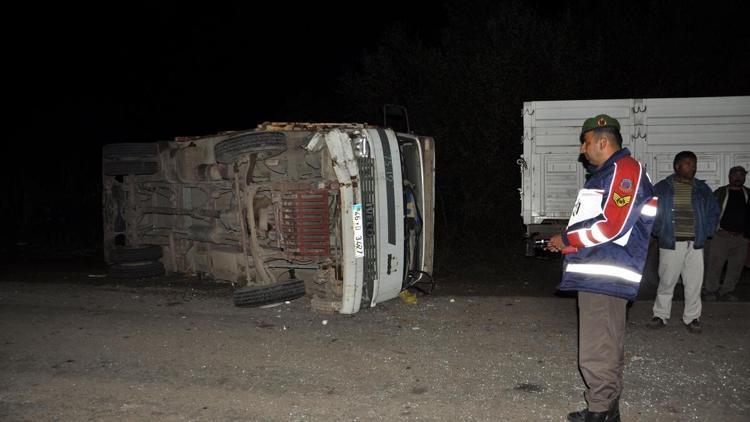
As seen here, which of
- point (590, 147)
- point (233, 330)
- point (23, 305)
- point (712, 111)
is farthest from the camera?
point (712, 111)

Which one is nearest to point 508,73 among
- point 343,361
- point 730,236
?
point 730,236

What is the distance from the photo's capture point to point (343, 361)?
16.9 feet

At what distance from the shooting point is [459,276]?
9422 millimetres

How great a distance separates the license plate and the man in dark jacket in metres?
2.75

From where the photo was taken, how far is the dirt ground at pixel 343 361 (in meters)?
4.21

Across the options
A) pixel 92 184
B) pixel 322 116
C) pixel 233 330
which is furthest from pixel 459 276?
pixel 322 116

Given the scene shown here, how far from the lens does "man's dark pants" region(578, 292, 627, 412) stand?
3666mm

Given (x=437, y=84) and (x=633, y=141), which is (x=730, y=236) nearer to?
(x=633, y=141)

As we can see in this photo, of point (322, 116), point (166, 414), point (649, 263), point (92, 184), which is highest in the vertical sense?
point (322, 116)

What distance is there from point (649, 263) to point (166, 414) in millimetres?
5837

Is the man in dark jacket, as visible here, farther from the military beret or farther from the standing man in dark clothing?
the military beret

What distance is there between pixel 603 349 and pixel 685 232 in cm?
272

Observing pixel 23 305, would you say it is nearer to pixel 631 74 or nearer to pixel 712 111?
pixel 712 111

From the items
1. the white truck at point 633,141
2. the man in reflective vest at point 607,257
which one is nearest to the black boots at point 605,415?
the man in reflective vest at point 607,257
